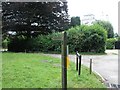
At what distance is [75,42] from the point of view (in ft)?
81.7

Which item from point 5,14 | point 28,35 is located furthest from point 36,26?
point 5,14

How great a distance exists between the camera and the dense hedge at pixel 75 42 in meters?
24.9

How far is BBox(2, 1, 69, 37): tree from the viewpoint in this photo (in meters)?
24.8

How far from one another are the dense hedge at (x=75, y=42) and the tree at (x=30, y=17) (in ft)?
2.99

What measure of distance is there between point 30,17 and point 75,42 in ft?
14.3

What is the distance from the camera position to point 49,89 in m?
7.66

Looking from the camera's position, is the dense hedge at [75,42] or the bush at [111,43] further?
the bush at [111,43]

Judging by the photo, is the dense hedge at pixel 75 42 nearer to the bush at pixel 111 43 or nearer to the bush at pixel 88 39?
the bush at pixel 88 39

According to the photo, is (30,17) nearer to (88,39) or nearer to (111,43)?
(88,39)

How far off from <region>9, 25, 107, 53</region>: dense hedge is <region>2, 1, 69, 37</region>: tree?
912 millimetres

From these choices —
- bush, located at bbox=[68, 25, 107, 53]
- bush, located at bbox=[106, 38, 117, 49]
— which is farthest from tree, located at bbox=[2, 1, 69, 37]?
bush, located at bbox=[106, 38, 117, 49]

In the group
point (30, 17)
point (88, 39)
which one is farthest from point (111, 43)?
point (30, 17)

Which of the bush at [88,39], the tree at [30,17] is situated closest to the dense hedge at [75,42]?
the bush at [88,39]

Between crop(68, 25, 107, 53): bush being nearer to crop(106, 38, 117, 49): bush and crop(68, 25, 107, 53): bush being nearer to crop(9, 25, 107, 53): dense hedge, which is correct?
crop(9, 25, 107, 53): dense hedge
